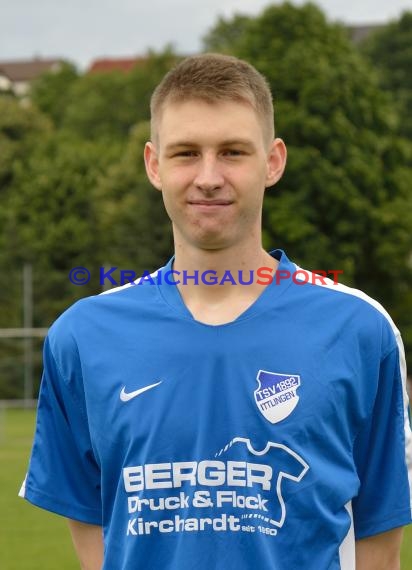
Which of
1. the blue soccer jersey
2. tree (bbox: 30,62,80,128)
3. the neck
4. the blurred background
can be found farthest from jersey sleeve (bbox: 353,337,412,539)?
tree (bbox: 30,62,80,128)

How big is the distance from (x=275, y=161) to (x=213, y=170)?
0.88ft

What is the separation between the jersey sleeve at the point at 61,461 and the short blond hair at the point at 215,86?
2.29 feet

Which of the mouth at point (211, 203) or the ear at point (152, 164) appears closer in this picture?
the mouth at point (211, 203)

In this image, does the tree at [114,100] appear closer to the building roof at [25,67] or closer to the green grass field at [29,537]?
the green grass field at [29,537]

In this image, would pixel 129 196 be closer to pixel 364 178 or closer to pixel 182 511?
pixel 364 178

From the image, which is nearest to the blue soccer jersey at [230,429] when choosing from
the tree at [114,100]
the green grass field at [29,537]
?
the green grass field at [29,537]

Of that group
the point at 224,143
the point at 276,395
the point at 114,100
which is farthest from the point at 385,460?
the point at 114,100

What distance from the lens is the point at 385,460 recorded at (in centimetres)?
299

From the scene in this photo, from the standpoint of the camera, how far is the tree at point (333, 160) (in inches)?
1309

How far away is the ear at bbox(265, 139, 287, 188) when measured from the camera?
3014 millimetres

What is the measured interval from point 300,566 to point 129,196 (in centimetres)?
3826

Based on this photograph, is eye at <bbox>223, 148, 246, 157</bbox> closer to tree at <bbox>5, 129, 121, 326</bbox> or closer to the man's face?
the man's face

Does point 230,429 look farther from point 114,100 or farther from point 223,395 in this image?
point 114,100

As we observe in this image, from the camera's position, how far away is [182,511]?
2.81 meters
